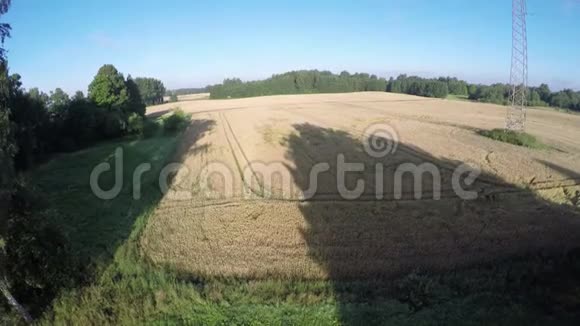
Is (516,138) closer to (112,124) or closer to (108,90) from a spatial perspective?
(112,124)

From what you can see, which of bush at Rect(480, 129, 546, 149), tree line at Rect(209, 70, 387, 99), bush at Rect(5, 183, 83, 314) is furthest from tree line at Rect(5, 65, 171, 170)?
tree line at Rect(209, 70, 387, 99)

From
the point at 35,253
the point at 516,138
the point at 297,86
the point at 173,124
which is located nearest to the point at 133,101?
the point at 173,124

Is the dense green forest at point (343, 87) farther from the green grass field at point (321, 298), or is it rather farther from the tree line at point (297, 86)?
the green grass field at point (321, 298)

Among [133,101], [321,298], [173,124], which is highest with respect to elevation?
[133,101]

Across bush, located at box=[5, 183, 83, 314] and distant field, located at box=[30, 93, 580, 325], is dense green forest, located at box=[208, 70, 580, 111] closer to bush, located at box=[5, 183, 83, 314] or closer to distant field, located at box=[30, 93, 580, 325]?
distant field, located at box=[30, 93, 580, 325]

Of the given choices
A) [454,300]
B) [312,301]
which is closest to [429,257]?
[454,300]

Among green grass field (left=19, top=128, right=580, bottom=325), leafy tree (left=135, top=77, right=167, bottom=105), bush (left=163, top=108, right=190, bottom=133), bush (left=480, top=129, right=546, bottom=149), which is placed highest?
leafy tree (left=135, top=77, right=167, bottom=105)

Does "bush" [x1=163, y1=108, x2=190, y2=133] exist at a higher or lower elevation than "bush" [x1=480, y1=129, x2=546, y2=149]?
higher
